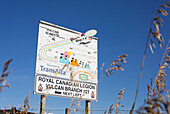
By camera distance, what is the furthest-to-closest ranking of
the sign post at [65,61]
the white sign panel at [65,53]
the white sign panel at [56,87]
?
the white sign panel at [65,53], the sign post at [65,61], the white sign panel at [56,87]

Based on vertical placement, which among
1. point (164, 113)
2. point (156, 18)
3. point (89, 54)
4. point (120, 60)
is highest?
point (89, 54)

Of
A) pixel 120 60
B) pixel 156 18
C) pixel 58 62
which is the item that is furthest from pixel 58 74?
pixel 156 18

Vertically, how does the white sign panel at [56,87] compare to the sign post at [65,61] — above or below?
below

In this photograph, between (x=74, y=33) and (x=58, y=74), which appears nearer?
(x=58, y=74)

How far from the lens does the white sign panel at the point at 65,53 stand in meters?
8.69

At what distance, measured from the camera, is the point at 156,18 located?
180 cm

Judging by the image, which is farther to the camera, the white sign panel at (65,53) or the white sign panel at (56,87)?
the white sign panel at (65,53)

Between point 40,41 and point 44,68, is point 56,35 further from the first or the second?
point 44,68

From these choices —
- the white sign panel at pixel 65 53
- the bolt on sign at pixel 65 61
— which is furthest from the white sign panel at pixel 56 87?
the white sign panel at pixel 65 53

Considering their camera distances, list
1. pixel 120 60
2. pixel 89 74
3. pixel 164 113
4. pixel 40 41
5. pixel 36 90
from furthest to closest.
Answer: pixel 89 74
pixel 40 41
pixel 36 90
pixel 120 60
pixel 164 113

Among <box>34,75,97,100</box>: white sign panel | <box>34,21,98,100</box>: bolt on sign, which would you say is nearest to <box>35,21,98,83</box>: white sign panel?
<box>34,21,98,100</box>: bolt on sign

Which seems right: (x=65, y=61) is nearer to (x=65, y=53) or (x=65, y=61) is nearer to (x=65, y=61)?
(x=65, y=61)

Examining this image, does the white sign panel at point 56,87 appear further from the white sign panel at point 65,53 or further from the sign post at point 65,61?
the white sign panel at point 65,53

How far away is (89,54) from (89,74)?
86cm
